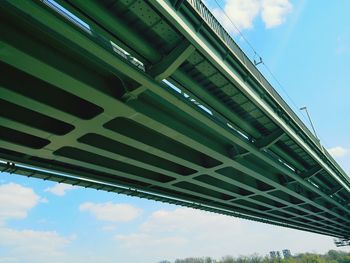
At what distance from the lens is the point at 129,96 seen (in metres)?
9.65

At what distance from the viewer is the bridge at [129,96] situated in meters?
7.42

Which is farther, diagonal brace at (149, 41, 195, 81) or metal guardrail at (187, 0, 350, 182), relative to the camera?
metal guardrail at (187, 0, 350, 182)

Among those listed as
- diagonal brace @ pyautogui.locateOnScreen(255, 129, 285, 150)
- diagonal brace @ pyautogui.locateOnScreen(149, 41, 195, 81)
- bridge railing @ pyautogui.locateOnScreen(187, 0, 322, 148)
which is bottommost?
diagonal brace @ pyautogui.locateOnScreen(149, 41, 195, 81)

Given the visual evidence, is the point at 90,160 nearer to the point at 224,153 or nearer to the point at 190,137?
the point at 190,137

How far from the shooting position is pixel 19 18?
716 cm

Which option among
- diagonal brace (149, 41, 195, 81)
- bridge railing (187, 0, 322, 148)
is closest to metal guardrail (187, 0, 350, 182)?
bridge railing (187, 0, 322, 148)

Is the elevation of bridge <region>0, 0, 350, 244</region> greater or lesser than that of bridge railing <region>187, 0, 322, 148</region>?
lesser

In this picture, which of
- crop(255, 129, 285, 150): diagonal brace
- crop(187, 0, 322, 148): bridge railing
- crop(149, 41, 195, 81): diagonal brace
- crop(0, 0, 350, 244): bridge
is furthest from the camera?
crop(255, 129, 285, 150): diagonal brace

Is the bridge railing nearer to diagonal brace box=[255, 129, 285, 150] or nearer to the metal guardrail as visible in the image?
the metal guardrail

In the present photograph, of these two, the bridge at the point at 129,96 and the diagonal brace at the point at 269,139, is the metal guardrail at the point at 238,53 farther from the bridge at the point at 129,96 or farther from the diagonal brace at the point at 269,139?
the diagonal brace at the point at 269,139

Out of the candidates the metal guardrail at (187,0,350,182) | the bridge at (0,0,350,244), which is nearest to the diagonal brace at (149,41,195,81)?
the bridge at (0,0,350,244)

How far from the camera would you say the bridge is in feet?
24.3

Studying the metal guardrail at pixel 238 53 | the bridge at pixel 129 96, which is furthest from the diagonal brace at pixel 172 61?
the metal guardrail at pixel 238 53

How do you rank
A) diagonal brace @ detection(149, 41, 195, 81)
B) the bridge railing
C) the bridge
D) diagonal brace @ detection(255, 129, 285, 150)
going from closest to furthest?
the bridge
diagonal brace @ detection(149, 41, 195, 81)
the bridge railing
diagonal brace @ detection(255, 129, 285, 150)
